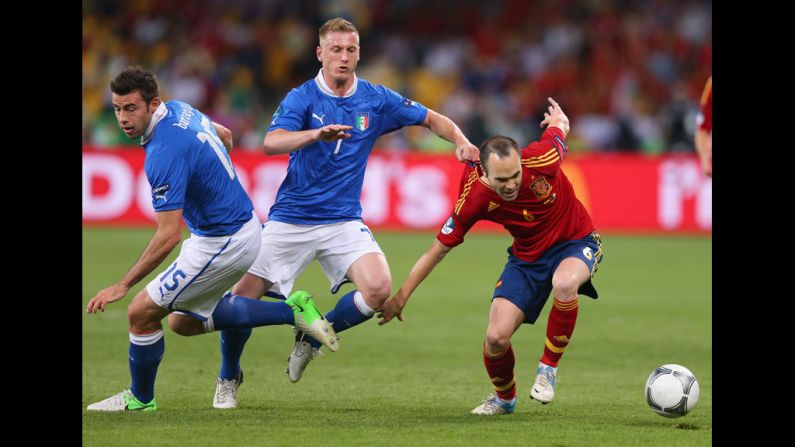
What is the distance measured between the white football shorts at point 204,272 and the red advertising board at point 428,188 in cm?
1107

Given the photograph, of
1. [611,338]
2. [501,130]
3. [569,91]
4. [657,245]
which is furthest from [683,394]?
[569,91]

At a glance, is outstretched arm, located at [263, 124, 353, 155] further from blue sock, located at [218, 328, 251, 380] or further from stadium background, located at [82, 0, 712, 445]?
stadium background, located at [82, 0, 712, 445]

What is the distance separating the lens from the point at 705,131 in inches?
315

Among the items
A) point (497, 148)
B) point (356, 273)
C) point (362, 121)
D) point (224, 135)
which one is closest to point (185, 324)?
point (356, 273)

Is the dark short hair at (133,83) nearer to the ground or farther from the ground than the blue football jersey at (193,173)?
farther from the ground

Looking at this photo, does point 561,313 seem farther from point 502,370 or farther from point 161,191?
point 161,191

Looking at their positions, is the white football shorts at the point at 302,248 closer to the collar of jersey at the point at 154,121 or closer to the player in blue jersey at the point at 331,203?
the player in blue jersey at the point at 331,203

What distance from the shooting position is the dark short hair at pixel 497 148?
6.42 meters

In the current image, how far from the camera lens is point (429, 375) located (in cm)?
845

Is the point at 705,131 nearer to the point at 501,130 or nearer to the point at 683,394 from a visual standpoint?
the point at 683,394

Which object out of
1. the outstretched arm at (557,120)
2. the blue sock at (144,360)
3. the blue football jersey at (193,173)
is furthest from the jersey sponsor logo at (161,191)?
the outstretched arm at (557,120)

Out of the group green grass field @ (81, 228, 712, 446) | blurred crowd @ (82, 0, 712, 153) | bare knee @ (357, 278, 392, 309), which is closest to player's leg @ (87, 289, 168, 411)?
green grass field @ (81, 228, 712, 446)

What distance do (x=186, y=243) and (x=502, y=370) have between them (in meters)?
2.10

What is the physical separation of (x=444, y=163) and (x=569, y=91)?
16.6 ft
